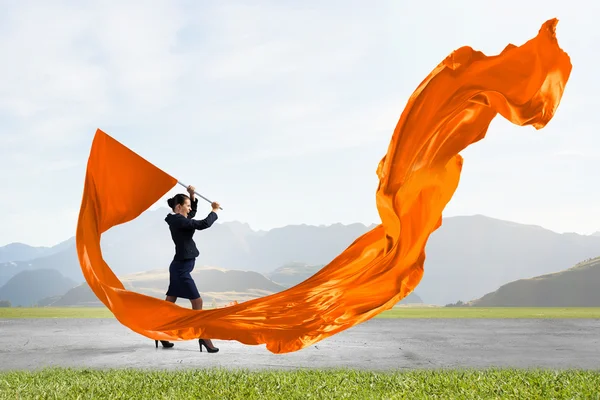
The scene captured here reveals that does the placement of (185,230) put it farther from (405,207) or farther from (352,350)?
(352,350)

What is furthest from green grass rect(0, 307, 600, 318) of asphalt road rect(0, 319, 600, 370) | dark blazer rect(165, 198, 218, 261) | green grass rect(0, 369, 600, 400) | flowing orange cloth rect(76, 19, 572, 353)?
flowing orange cloth rect(76, 19, 572, 353)

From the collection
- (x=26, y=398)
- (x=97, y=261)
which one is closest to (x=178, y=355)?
(x=26, y=398)

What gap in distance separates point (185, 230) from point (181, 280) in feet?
2.13

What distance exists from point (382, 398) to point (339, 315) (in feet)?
4.55

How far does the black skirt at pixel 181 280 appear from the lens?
7312mm

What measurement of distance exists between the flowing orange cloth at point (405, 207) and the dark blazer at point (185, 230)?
4.75 feet

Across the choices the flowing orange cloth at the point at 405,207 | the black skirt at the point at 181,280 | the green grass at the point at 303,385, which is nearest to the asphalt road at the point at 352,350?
the green grass at the point at 303,385

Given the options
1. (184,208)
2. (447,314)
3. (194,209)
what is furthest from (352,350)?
(447,314)

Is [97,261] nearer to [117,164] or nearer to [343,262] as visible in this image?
[117,164]

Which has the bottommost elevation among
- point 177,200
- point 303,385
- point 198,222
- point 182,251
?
point 303,385

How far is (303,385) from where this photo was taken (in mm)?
6906

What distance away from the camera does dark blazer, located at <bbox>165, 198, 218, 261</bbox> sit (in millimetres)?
6949

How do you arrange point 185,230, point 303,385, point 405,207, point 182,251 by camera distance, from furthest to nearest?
point 182,251
point 185,230
point 303,385
point 405,207

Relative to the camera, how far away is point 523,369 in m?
8.30
